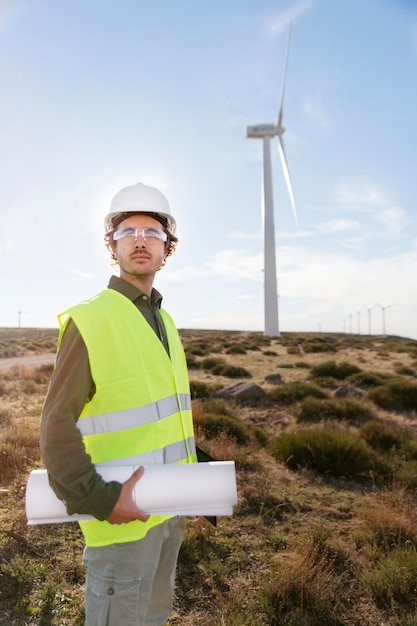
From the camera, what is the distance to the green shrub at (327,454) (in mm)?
7176

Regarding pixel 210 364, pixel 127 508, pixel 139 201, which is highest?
pixel 139 201

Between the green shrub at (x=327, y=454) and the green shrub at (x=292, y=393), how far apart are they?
4.76 m

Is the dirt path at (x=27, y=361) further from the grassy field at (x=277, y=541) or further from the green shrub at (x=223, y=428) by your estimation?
the green shrub at (x=223, y=428)

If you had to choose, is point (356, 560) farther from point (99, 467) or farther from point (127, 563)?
point (99, 467)

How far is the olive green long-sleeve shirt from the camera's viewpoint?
1749mm

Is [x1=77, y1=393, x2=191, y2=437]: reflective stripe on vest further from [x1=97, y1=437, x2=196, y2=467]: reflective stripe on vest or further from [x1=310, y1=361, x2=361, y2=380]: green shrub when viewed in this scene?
[x1=310, y1=361, x2=361, y2=380]: green shrub

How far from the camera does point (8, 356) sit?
1191 inches

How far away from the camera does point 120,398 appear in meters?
1.98

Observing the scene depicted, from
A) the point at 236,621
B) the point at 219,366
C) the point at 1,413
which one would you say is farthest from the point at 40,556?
the point at 219,366

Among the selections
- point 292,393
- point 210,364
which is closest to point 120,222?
point 292,393

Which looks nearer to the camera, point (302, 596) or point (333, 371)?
point (302, 596)

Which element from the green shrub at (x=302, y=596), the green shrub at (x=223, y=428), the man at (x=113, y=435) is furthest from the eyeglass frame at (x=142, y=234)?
the green shrub at (x=223, y=428)

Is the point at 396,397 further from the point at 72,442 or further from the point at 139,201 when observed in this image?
the point at 72,442

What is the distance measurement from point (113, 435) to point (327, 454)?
20.0 ft
